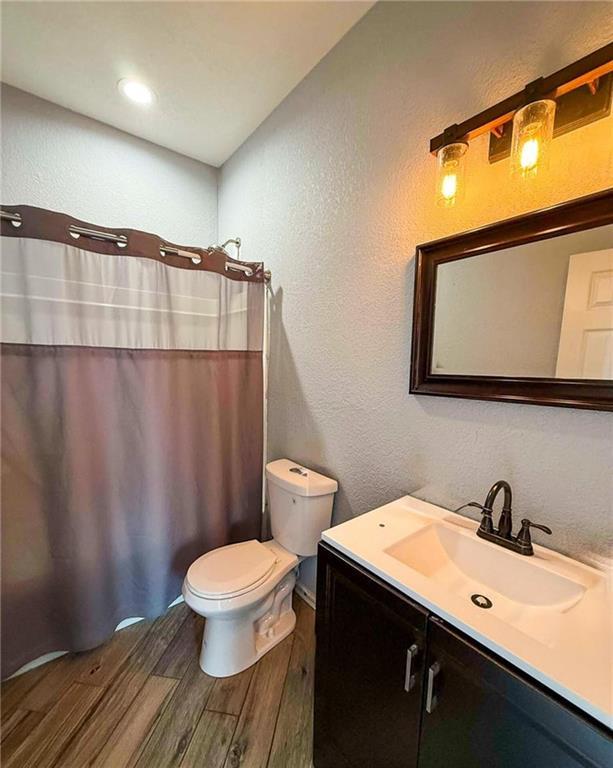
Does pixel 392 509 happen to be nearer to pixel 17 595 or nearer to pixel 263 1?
pixel 17 595

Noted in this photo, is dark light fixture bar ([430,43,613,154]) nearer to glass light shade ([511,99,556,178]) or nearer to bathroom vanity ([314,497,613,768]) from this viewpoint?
glass light shade ([511,99,556,178])

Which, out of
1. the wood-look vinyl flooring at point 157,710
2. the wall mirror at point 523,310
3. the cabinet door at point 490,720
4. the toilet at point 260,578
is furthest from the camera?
the toilet at point 260,578

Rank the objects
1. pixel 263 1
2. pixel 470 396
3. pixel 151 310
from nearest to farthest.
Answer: pixel 470 396, pixel 263 1, pixel 151 310

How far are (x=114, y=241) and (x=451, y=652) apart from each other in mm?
1805

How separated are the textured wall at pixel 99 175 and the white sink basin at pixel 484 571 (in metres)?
2.34

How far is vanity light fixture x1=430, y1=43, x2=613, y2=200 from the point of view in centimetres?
77

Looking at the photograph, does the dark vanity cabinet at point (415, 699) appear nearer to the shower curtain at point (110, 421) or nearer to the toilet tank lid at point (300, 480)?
the toilet tank lid at point (300, 480)

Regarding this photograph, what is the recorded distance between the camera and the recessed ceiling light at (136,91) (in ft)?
5.40

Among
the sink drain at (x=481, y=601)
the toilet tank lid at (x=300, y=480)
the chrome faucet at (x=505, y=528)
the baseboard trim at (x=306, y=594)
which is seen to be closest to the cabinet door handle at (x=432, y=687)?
the sink drain at (x=481, y=601)

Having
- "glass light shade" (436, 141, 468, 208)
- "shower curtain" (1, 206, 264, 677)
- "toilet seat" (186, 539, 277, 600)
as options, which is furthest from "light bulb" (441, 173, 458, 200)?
"toilet seat" (186, 539, 277, 600)

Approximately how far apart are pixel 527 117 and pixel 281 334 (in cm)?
132

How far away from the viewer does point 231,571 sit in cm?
142

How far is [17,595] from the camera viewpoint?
4.39 ft

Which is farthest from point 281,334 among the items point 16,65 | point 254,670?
point 16,65
